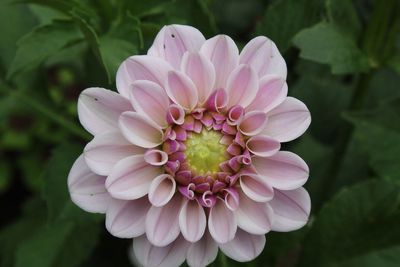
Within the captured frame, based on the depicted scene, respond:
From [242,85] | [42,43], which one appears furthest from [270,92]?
[42,43]

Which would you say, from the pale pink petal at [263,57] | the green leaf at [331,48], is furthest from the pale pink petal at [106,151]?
the green leaf at [331,48]

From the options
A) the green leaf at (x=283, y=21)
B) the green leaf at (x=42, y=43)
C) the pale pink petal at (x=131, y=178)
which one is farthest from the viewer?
the green leaf at (x=283, y=21)

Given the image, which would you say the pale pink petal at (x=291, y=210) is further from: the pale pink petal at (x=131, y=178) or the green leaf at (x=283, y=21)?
the green leaf at (x=283, y=21)

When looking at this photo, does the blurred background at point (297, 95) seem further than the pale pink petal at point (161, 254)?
Yes

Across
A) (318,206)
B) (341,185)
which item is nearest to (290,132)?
(318,206)

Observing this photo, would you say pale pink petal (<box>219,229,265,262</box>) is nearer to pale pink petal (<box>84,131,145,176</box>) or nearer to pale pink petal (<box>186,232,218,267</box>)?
pale pink petal (<box>186,232,218,267</box>)

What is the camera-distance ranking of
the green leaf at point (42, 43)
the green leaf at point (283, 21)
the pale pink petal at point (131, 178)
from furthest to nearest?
the green leaf at point (283, 21) → the green leaf at point (42, 43) → the pale pink petal at point (131, 178)

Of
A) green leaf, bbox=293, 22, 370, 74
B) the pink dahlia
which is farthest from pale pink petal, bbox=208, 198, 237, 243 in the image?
green leaf, bbox=293, 22, 370, 74

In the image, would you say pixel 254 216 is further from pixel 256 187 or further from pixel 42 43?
pixel 42 43
